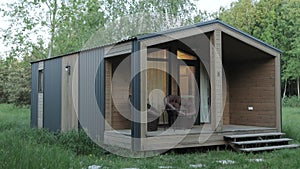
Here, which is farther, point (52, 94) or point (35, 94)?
point (35, 94)

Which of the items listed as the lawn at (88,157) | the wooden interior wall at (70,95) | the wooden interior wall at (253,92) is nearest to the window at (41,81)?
the wooden interior wall at (70,95)

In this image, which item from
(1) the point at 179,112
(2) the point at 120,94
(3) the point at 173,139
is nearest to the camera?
(3) the point at 173,139

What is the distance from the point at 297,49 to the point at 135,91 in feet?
61.5

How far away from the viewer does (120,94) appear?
9.05 metres

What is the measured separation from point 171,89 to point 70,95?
272 centimetres

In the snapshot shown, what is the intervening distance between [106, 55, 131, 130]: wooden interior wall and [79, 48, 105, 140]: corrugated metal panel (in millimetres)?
359

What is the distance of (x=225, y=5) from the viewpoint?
31000mm

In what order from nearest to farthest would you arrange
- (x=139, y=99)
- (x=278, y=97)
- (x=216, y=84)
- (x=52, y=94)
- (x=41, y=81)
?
(x=139, y=99), (x=216, y=84), (x=278, y=97), (x=52, y=94), (x=41, y=81)

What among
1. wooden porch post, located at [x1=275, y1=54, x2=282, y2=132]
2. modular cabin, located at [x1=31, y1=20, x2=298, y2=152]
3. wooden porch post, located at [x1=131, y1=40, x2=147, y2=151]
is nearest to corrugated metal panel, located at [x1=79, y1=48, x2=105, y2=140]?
modular cabin, located at [x1=31, y1=20, x2=298, y2=152]

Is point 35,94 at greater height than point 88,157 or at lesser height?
greater

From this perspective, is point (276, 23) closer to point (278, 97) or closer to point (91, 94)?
point (278, 97)

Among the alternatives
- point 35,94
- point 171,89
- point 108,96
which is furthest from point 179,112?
point 35,94

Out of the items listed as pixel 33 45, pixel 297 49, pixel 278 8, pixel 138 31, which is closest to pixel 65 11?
pixel 33 45

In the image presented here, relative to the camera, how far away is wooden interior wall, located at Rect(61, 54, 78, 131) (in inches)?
378
